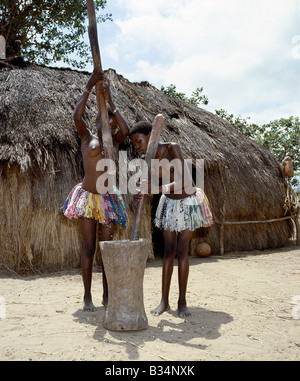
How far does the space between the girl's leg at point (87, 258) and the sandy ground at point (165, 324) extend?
0.38ft

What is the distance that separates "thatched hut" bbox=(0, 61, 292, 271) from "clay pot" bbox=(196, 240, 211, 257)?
181mm

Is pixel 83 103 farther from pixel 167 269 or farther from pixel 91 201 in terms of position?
pixel 167 269

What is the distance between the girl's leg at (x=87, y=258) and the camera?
2844 millimetres

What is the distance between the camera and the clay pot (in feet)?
20.4

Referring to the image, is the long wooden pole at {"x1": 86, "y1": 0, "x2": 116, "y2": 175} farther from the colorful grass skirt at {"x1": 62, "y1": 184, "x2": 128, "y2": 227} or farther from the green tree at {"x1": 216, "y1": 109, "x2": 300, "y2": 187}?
the green tree at {"x1": 216, "y1": 109, "x2": 300, "y2": 187}

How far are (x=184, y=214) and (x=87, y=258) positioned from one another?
0.90 meters

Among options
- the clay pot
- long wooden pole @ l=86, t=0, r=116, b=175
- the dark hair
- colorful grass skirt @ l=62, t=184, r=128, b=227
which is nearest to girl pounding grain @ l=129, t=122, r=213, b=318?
the dark hair

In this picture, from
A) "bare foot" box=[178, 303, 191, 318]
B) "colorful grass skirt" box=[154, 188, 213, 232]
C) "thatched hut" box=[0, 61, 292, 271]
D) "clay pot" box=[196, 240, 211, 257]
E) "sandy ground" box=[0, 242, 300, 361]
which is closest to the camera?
"sandy ground" box=[0, 242, 300, 361]

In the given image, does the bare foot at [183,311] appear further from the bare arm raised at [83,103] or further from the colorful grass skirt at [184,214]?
the bare arm raised at [83,103]

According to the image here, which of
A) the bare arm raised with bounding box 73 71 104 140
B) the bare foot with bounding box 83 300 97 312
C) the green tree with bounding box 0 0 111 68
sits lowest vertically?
the bare foot with bounding box 83 300 97 312

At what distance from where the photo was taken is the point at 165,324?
8.32 feet

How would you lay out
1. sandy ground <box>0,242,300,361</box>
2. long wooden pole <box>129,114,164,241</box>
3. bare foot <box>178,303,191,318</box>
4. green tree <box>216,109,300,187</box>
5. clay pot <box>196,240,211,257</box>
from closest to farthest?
1. sandy ground <box>0,242,300,361</box>
2. long wooden pole <box>129,114,164,241</box>
3. bare foot <box>178,303,191,318</box>
4. clay pot <box>196,240,211,257</box>
5. green tree <box>216,109,300,187</box>

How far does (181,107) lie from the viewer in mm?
7773
